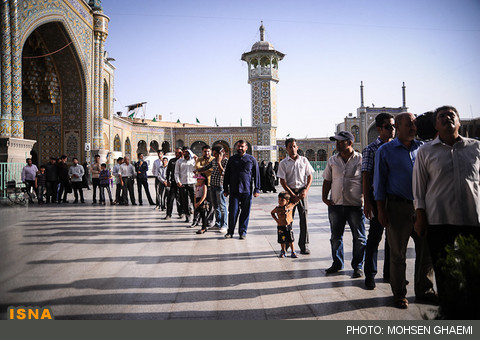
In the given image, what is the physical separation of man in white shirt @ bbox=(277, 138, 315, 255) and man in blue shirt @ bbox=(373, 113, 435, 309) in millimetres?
1499

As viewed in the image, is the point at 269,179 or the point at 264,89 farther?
the point at 264,89

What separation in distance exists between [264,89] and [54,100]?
17.2 m

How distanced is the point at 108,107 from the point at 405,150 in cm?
2175

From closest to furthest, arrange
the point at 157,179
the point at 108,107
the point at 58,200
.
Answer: the point at 157,179, the point at 58,200, the point at 108,107

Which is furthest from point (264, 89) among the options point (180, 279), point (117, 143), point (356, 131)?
point (180, 279)

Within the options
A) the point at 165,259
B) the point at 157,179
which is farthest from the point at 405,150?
the point at 157,179

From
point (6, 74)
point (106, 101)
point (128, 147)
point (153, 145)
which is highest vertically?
point (106, 101)

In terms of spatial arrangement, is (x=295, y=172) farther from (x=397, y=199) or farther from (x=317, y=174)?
(x=317, y=174)

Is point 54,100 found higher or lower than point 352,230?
higher

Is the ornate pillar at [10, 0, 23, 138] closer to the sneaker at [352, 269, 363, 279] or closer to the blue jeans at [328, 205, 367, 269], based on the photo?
the blue jeans at [328, 205, 367, 269]

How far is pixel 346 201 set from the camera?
3.40m

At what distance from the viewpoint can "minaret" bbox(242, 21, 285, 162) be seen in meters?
29.1

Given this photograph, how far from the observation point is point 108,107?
21734mm

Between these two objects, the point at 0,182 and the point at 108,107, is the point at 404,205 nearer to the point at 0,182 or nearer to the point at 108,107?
the point at 0,182
